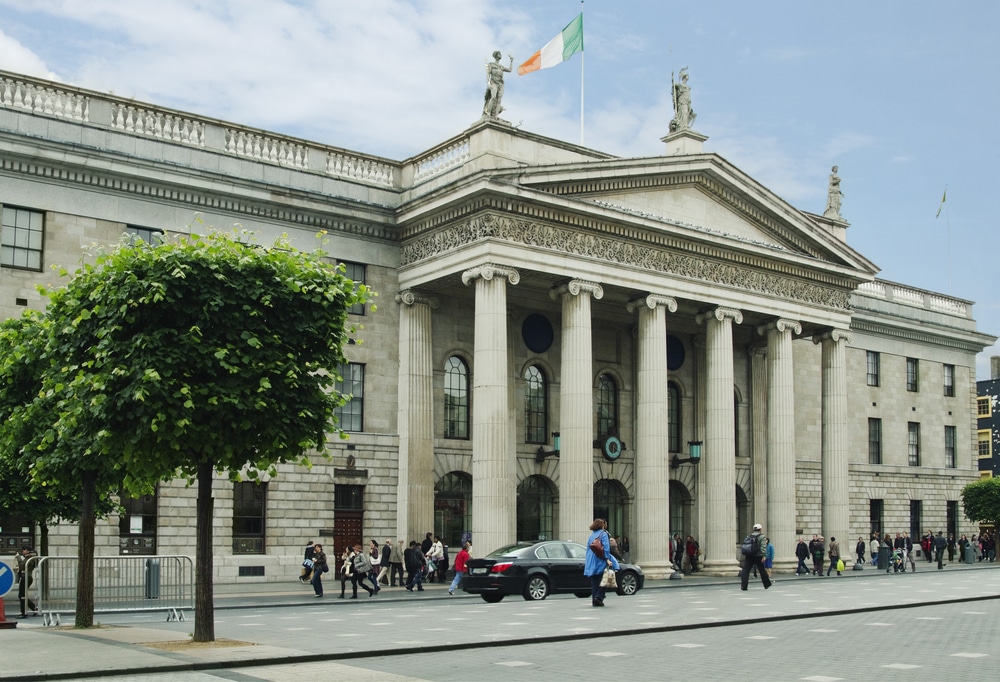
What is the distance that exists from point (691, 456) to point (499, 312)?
43.4 ft

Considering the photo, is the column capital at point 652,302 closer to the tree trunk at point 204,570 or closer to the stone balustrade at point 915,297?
the stone balustrade at point 915,297

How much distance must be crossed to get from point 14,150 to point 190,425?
17.5 meters

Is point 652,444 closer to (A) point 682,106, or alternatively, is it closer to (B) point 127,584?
(A) point 682,106

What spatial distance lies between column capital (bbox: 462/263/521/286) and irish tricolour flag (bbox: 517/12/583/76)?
8.92m

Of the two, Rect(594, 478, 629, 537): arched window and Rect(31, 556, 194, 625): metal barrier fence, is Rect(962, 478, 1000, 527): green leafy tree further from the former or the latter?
Rect(31, 556, 194, 625): metal barrier fence

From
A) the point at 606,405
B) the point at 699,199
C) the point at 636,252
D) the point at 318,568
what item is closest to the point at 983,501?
the point at 606,405

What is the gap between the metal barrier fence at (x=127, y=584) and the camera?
21609 mm

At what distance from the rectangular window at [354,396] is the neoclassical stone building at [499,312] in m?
0.07

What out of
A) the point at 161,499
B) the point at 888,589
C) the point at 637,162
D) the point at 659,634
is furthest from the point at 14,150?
the point at 888,589

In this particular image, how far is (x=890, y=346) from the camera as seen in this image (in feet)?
184

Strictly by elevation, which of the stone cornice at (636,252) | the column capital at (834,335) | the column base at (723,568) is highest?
the stone cornice at (636,252)

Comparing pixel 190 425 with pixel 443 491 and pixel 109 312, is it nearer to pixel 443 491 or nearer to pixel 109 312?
pixel 109 312

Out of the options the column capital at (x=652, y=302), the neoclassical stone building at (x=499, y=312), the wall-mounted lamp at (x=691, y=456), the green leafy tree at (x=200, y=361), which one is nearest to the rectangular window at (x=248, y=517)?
the neoclassical stone building at (x=499, y=312)

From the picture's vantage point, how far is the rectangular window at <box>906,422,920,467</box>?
56.6 m
